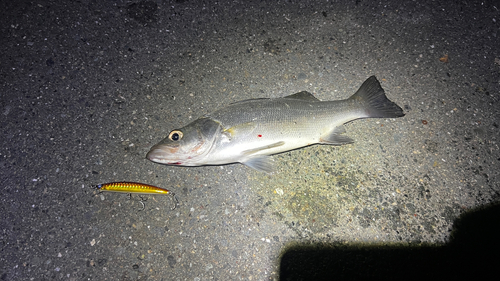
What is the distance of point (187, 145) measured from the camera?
8.98 feet

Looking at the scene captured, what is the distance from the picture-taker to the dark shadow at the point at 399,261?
108 inches

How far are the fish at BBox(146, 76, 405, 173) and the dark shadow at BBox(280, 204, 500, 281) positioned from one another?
45.6 inches

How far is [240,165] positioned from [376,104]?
1.98 metres

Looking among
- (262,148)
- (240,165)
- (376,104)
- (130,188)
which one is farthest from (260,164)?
(376,104)

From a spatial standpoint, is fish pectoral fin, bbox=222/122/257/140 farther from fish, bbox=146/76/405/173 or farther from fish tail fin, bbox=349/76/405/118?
fish tail fin, bbox=349/76/405/118

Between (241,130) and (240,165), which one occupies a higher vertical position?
(241,130)

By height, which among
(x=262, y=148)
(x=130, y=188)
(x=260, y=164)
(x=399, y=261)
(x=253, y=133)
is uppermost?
(x=253, y=133)

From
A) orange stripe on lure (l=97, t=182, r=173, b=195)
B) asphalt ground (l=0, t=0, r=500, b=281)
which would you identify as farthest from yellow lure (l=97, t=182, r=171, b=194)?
asphalt ground (l=0, t=0, r=500, b=281)

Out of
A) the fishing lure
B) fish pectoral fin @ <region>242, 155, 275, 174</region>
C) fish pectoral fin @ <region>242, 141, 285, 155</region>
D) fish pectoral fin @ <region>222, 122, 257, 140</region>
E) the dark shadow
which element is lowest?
the dark shadow

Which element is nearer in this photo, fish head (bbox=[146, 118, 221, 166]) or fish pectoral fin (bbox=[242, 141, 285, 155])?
fish head (bbox=[146, 118, 221, 166])

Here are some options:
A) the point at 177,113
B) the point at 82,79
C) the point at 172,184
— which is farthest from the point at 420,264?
the point at 82,79

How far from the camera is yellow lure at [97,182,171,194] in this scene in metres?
2.83

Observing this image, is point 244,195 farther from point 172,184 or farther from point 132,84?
point 132,84

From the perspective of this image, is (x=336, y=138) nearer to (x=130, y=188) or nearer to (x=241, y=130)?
(x=241, y=130)
